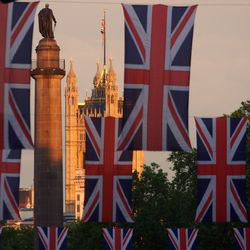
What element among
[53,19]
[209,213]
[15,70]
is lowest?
[209,213]

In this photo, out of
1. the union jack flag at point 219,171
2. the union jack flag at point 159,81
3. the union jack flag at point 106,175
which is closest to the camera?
the union jack flag at point 159,81

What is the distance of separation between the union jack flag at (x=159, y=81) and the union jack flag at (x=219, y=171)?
14.0 feet

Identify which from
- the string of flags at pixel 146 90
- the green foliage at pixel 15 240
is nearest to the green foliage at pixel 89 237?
the green foliage at pixel 15 240

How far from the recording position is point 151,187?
368 ft

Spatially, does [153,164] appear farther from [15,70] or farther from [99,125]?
[15,70]

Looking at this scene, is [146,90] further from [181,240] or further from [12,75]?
[181,240]

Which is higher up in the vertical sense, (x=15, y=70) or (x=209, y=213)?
(x=15, y=70)

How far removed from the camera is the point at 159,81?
5997 cm

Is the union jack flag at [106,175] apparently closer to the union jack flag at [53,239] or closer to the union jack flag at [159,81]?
the union jack flag at [53,239]

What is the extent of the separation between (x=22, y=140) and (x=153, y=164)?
56493 mm

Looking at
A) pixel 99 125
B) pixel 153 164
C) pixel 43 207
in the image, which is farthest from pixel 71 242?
pixel 99 125

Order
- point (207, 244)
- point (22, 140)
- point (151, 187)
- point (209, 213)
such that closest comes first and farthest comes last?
point (22, 140) → point (209, 213) → point (207, 244) → point (151, 187)

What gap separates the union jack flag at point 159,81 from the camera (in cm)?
5950

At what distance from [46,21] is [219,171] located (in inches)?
644
